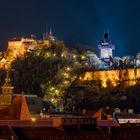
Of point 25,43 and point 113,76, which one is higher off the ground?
point 25,43

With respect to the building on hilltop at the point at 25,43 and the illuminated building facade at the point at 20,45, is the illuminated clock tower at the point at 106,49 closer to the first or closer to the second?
the building on hilltop at the point at 25,43

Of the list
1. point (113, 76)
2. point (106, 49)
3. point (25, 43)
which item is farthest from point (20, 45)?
point (113, 76)

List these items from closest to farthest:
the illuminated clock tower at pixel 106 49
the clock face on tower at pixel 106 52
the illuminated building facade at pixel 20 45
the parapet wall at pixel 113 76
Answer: the parapet wall at pixel 113 76 < the illuminated building facade at pixel 20 45 < the illuminated clock tower at pixel 106 49 < the clock face on tower at pixel 106 52

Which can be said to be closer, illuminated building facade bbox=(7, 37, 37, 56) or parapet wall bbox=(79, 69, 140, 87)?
parapet wall bbox=(79, 69, 140, 87)

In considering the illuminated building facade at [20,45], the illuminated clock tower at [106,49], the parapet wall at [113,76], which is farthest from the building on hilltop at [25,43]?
the illuminated clock tower at [106,49]

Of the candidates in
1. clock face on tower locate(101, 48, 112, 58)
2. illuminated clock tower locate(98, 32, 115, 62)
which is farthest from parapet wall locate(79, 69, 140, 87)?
clock face on tower locate(101, 48, 112, 58)

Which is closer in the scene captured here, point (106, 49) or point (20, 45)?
point (20, 45)

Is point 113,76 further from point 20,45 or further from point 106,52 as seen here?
point 20,45

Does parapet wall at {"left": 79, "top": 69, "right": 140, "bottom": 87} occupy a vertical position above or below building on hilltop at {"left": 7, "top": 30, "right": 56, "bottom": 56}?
below

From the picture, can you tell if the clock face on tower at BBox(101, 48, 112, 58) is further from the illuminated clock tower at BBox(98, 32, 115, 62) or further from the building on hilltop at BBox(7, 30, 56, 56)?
the building on hilltop at BBox(7, 30, 56, 56)

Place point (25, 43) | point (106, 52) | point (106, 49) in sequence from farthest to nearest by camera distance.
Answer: point (106, 49) < point (106, 52) < point (25, 43)

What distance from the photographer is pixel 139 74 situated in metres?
95.0

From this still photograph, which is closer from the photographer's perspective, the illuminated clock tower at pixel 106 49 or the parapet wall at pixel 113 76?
the parapet wall at pixel 113 76

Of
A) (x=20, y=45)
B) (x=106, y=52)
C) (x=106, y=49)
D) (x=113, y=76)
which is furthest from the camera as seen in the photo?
(x=106, y=49)
